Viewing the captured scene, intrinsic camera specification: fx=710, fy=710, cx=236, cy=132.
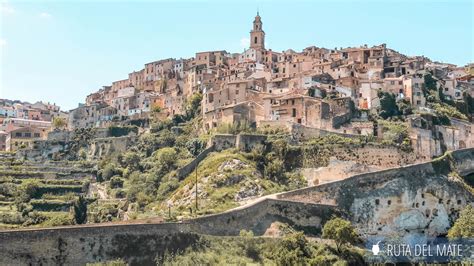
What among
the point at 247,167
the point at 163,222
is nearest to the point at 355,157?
the point at 247,167

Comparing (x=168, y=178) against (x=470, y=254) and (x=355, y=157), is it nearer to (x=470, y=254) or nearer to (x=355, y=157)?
(x=355, y=157)

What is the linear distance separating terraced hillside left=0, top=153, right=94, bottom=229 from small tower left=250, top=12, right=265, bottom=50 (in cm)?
3007

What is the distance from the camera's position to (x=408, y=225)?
44938 millimetres

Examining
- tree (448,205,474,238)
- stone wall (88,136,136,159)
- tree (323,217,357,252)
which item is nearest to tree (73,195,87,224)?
tree (323,217,357,252)

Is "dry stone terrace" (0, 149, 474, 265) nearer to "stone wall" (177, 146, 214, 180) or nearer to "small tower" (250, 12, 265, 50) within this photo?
"stone wall" (177, 146, 214, 180)

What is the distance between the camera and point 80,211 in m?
48.0

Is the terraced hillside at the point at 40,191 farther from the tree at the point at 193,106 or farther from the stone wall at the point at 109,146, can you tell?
the tree at the point at 193,106

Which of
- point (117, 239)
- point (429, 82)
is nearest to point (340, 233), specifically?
point (117, 239)

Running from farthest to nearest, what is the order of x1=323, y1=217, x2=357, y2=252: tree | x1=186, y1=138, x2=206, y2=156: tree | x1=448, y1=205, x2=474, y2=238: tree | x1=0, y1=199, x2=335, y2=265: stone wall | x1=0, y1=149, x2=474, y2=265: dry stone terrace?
x1=186, y1=138, x2=206, y2=156: tree
x1=448, y1=205, x2=474, y2=238: tree
x1=323, y1=217, x2=357, y2=252: tree
x1=0, y1=149, x2=474, y2=265: dry stone terrace
x1=0, y1=199, x2=335, y2=265: stone wall

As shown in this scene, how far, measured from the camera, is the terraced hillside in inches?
1876

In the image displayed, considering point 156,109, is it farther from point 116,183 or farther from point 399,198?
point 399,198

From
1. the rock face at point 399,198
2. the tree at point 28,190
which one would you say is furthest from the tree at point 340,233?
the tree at point 28,190

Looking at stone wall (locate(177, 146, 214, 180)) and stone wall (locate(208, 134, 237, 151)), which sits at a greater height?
stone wall (locate(208, 134, 237, 151))

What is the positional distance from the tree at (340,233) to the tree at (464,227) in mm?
7111
